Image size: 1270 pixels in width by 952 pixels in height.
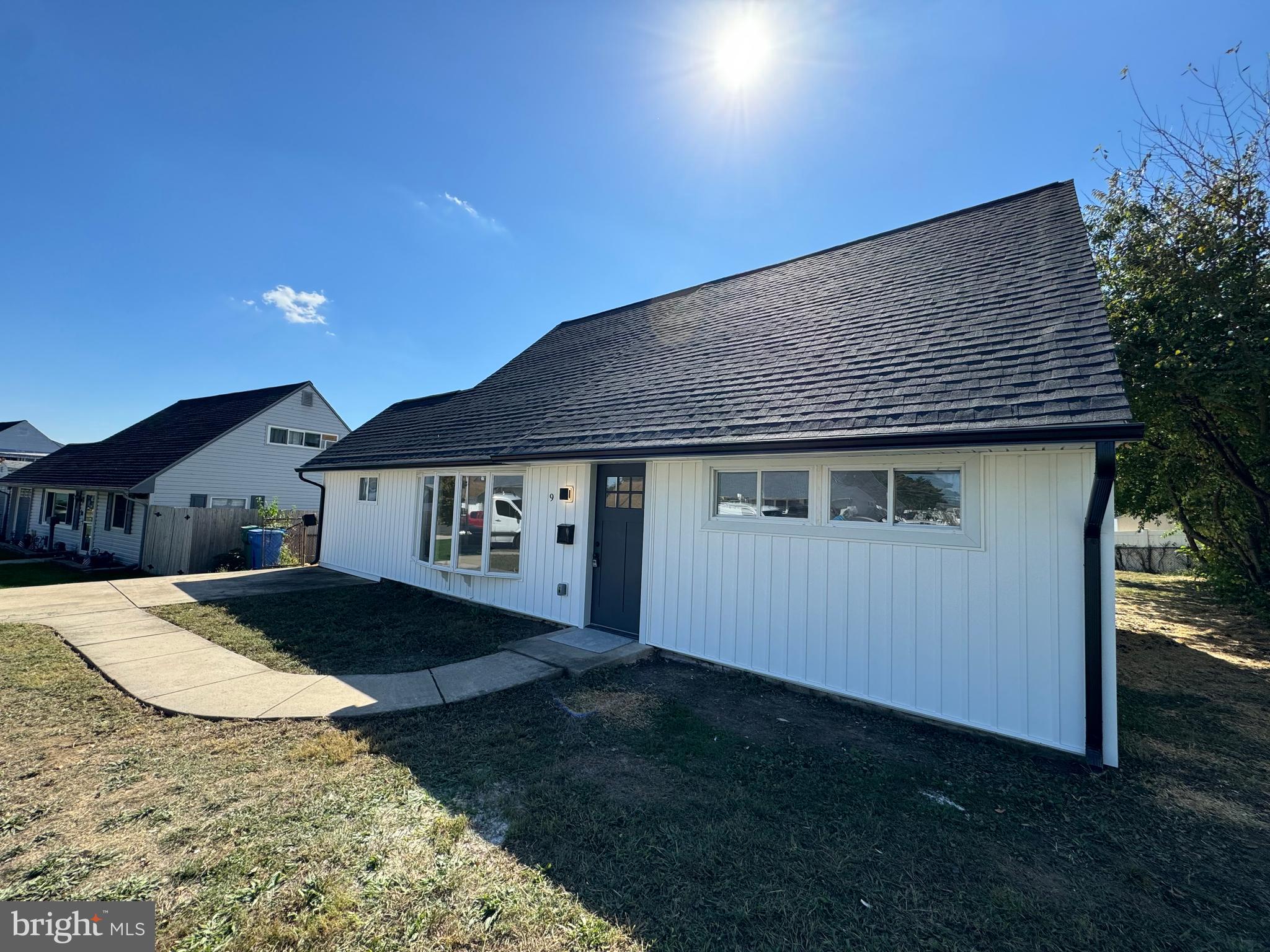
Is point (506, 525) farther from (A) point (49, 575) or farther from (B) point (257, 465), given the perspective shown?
(B) point (257, 465)

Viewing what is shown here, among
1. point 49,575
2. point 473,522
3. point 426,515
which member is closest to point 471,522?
point 473,522

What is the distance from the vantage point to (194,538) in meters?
14.7

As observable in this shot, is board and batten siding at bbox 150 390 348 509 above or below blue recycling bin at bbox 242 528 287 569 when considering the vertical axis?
above

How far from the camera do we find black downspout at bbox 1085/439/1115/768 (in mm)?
3816

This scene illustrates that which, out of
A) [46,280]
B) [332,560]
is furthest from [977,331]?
[46,280]

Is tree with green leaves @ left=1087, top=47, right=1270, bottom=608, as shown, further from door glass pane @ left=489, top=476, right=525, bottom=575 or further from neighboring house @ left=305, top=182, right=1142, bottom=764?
door glass pane @ left=489, top=476, right=525, bottom=575

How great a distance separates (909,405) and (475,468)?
23.6ft

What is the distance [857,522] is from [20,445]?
60.5 metres

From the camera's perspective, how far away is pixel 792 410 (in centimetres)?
547

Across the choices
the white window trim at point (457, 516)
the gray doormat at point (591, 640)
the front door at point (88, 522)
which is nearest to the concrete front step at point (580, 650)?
the gray doormat at point (591, 640)

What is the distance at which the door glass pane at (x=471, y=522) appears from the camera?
354 inches

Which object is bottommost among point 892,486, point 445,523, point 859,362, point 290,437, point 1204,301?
point 445,523

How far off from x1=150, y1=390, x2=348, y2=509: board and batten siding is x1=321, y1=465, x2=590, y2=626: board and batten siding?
5997 mm

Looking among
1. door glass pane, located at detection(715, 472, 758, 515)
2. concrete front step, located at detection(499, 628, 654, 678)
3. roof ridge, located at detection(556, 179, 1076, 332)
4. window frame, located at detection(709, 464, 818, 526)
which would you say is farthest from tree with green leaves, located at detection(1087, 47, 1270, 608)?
concrete front step, located at detection(499, 628, 654, 678)
